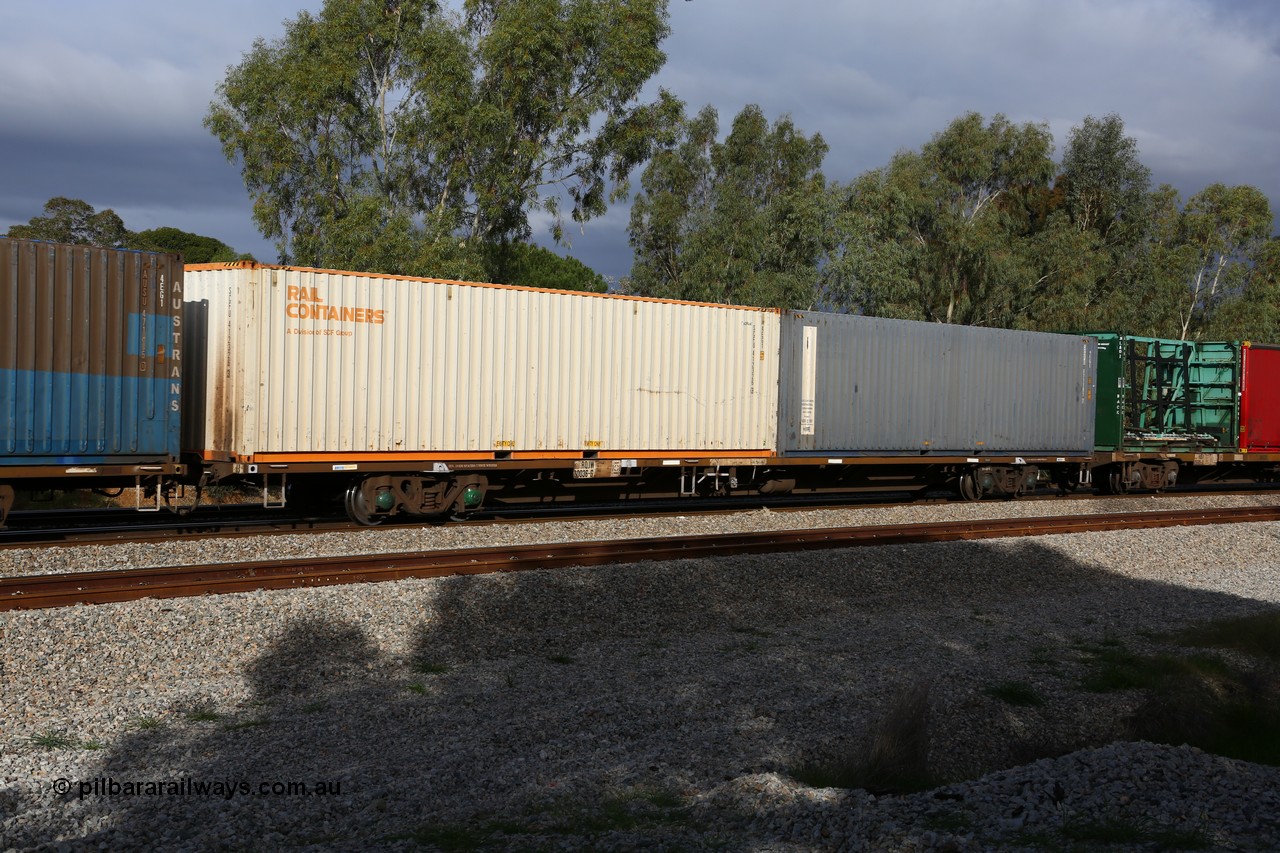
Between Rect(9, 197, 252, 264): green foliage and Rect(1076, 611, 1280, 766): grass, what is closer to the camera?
Rect(1076, 611, 1280, 766): grass

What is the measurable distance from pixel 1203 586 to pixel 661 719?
29.6ft

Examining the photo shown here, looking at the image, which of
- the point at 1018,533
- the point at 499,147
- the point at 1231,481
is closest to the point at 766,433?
the point at 1018,533

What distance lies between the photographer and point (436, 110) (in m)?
28.3

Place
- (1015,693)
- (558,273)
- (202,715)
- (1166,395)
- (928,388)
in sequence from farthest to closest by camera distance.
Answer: (558,273), (1166,395), (928,388), (1015,693), (202,715)

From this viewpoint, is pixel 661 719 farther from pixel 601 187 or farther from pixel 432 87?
pixel 601 187

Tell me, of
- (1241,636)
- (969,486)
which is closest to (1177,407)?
(969,486)

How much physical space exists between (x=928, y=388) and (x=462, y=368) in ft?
Result: 31.9

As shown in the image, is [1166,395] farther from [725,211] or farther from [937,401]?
[725,211]

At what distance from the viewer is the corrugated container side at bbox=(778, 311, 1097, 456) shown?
61.2 feet

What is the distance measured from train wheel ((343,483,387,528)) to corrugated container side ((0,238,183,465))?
256 centimetres

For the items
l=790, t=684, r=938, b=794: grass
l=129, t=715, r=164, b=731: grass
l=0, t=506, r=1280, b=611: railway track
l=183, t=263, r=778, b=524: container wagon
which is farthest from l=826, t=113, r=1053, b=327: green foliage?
l=129, t=715, r=164, b=731: grass

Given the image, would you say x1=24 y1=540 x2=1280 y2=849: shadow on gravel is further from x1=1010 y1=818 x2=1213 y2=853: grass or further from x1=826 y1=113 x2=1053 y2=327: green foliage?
x1=826 y1=113 x2=1053 y2=327: green foliage

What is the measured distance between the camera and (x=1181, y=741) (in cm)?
721

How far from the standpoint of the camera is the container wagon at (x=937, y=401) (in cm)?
1870
